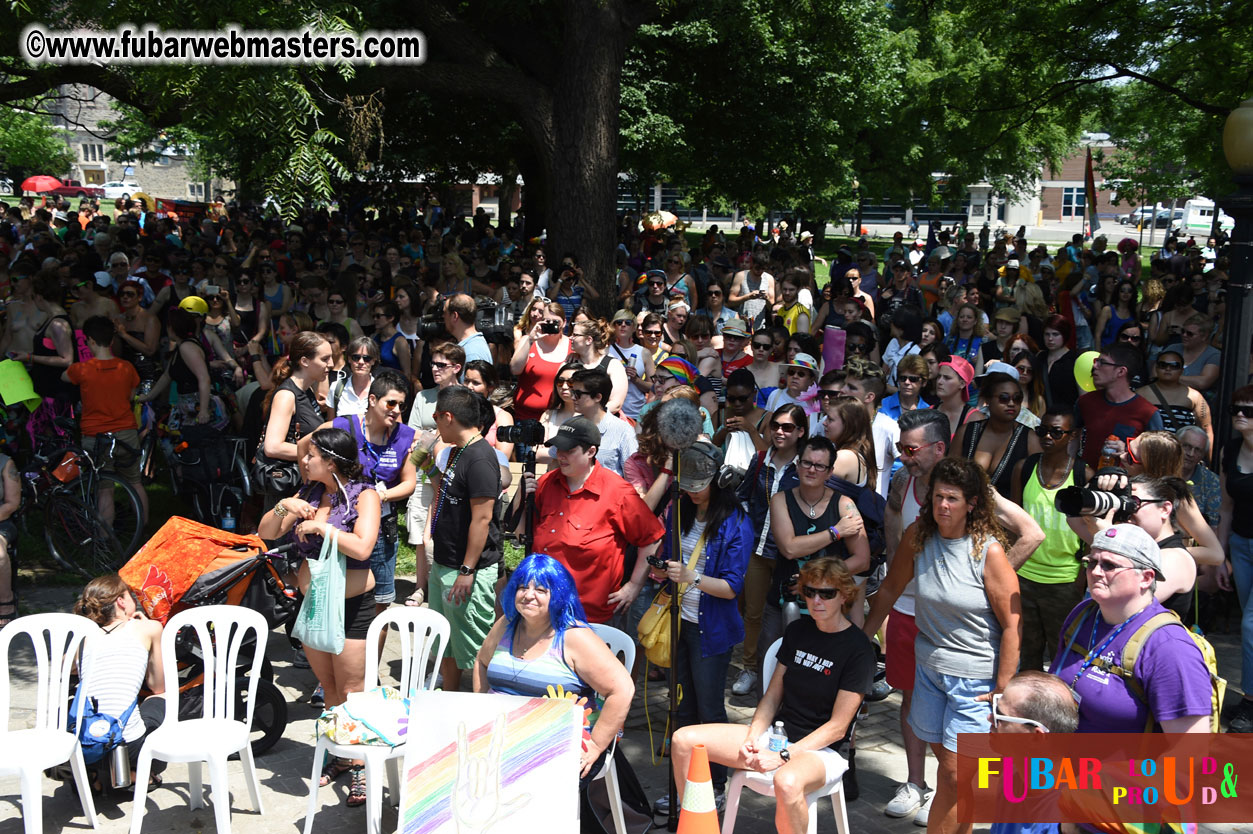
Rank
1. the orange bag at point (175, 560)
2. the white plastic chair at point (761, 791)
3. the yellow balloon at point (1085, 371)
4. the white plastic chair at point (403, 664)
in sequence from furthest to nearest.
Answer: the yellow balloon at point (1085, 371), the orange bag at point (175, 560), the white plastic chair at point (403, 664), the white plastic chair at point (761, 791)

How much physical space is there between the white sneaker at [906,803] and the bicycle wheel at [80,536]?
575 cm

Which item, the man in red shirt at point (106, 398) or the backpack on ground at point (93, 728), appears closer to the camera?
the backpack on ground at point (93, 728)

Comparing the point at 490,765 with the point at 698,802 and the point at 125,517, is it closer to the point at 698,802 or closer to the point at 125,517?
the point at 698,802

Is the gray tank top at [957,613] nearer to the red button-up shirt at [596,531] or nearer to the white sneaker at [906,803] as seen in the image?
the white sneaker at [906,803]

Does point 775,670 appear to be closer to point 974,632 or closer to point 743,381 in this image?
point 974,632

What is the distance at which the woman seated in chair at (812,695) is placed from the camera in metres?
4.34

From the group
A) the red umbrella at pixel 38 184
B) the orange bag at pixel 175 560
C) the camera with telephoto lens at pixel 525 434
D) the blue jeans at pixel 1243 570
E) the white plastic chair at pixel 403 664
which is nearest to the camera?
the white plastic chair at pixel 403 664

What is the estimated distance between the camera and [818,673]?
445cm

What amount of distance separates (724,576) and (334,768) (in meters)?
2.12

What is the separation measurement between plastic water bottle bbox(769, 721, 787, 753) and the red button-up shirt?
1116 mm

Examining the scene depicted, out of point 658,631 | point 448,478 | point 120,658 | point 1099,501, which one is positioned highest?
point 1099,501

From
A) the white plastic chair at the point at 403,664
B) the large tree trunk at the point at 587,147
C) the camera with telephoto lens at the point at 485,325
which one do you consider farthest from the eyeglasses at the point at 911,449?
the large tree trunk at the point at 587,147

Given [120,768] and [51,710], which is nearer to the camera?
[51,710]

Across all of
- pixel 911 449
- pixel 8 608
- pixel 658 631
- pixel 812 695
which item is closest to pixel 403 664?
pixel 658 631
